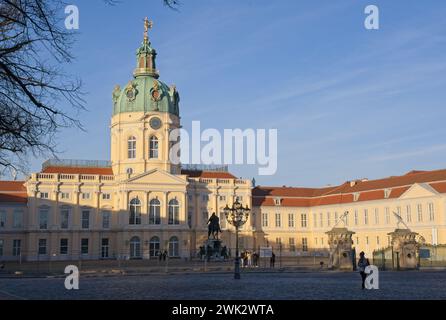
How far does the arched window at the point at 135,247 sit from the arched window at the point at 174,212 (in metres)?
4.87

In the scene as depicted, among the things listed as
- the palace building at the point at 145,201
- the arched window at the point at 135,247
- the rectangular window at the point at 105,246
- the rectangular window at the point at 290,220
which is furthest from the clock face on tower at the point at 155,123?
the rectangular window at the point at 290,220

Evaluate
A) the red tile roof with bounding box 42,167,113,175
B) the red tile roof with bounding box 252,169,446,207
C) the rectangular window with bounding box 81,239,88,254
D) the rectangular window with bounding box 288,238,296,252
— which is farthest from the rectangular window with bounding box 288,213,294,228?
the rectangular window with bounding box 81,239,88,254

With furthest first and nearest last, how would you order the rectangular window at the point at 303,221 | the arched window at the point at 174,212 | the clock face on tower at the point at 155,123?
the rectangular window at the point at 303,221 → the clock face on tower at the point at 155,123 → the arched window at the point at 174,212

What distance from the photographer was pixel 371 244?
75750 mm

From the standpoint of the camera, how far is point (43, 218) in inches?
2869

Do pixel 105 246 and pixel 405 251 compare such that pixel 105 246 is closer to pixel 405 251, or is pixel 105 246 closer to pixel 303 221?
pixel 303 221

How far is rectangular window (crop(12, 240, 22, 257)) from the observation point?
72625mm

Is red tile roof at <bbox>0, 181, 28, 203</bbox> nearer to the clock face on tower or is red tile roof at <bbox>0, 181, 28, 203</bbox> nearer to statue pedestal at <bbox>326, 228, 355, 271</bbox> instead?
the clock face on tower

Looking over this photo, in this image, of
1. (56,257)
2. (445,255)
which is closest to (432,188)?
(445,255)

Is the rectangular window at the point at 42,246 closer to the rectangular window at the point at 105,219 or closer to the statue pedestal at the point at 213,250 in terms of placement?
the rectangular window at the point at 105,219

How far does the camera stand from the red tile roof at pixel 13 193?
7300cm

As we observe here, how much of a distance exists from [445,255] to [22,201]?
49.4 metres

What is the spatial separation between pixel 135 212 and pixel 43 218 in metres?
10.8
